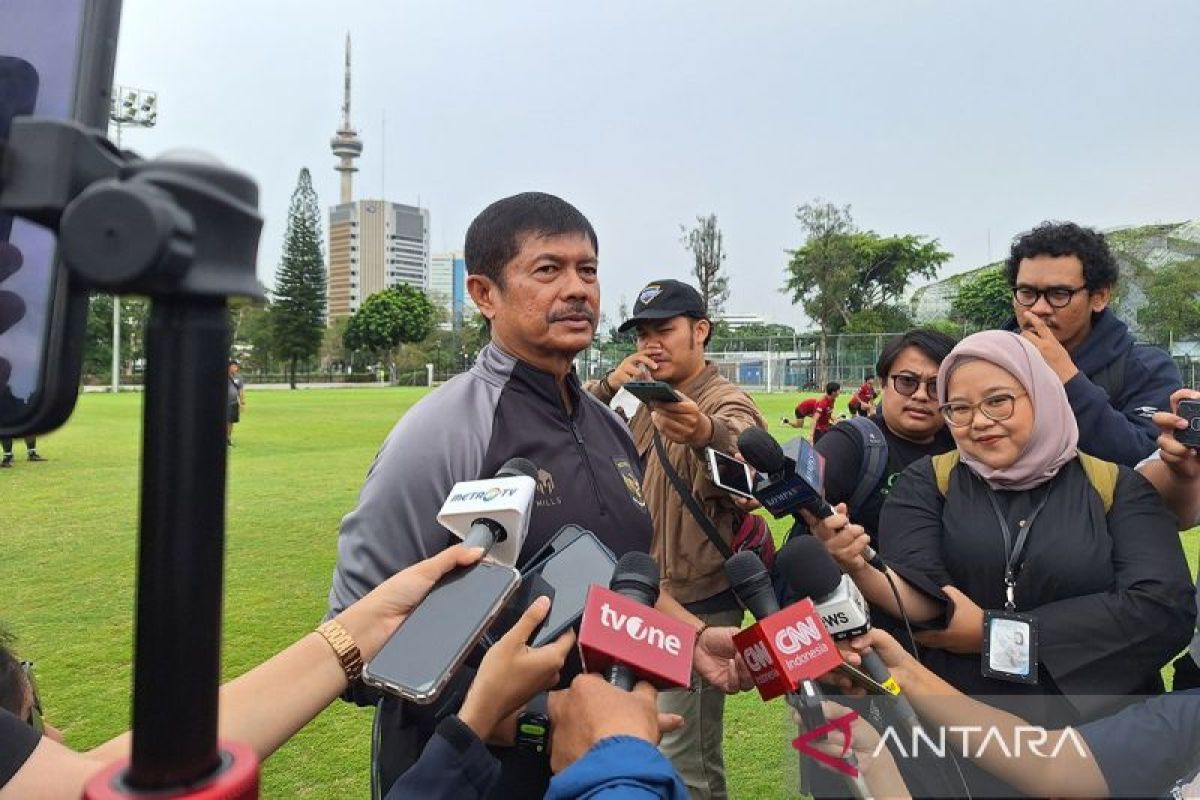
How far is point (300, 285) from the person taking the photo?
48188mm

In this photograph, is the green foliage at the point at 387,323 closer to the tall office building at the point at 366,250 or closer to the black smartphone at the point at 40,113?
the tall office building at the point at 366,250

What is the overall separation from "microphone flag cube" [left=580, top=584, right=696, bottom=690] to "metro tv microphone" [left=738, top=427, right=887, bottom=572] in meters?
0.82

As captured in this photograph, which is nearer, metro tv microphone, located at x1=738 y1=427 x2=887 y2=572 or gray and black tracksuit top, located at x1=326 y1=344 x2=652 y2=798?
gray and black tracksuit top, located at x1=326 y1=344 x2=652 y2=798

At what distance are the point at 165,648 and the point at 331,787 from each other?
297 cm

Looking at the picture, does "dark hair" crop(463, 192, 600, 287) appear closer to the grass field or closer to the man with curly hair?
the grass field

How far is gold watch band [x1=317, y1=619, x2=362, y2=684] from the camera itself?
1.31 metres

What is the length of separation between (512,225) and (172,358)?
5.15 ft

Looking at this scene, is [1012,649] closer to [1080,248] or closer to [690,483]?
[690,483]

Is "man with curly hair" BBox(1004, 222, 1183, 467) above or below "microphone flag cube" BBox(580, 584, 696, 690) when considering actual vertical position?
above

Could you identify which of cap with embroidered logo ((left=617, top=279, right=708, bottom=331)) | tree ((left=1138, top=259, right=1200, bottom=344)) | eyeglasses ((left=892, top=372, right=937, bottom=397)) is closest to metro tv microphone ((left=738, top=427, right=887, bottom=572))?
eyeglasses ((left=892, top=372, right=937, bottom=397))

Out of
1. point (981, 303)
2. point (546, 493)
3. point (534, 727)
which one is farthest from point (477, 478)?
point (981, 303)

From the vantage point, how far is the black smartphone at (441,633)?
1021 mm

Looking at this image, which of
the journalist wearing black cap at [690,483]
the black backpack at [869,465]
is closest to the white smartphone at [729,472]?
the journalist wearing black cap at [690,483]

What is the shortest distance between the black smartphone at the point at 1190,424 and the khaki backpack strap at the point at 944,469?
19.5 inches
